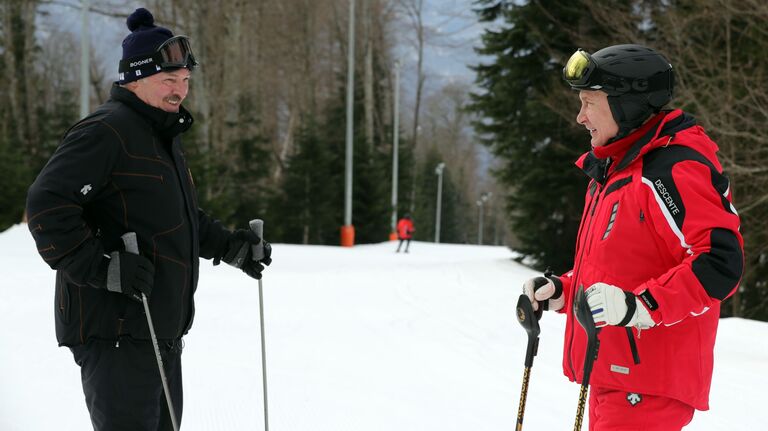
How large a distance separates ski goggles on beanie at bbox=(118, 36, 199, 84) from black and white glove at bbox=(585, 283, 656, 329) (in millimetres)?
1994

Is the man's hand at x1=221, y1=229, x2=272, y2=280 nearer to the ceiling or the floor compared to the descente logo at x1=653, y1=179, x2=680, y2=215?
nearer to the floor

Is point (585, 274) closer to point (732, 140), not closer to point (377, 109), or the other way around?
point (732, 140)

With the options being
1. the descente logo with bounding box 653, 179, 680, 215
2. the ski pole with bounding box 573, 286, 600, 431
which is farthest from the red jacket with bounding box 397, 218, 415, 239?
the descente logo with bounding box 653, 179, 680, 215

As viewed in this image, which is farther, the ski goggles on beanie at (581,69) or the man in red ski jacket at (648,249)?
the ski goggles on beanie at (581,69)

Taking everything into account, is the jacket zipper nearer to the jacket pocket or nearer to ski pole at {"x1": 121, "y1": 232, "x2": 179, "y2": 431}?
ski pole at {"x1": 121, "y1": 232, "x2": 179, "y2": 431}

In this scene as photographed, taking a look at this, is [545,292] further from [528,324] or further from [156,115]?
[156,115]

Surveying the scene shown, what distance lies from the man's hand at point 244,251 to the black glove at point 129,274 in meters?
0.87

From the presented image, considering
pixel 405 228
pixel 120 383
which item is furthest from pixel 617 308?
pixel 405 228

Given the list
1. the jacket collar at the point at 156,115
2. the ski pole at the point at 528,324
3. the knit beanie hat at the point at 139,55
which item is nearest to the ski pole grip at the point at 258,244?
the jacket collar at the point at 156,115

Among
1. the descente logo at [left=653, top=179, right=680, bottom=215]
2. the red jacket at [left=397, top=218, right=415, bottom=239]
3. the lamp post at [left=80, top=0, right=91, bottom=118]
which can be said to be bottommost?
the red jacket at [left=397, top=218, right=415, bottom=239]

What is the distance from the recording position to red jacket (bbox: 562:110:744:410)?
6.46 ft

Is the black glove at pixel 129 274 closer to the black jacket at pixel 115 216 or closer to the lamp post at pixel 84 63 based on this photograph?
the black jacket at pixel 115 216

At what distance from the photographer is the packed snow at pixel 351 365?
449 cm

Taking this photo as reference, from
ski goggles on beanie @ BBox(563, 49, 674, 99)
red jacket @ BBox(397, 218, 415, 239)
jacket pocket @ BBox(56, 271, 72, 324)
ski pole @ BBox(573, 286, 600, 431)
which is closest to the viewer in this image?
ski pole @ BBox(573, 286, 600, 431)
